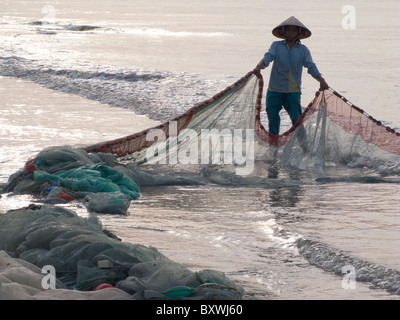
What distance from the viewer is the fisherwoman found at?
7383 mm

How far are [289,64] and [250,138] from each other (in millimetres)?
963

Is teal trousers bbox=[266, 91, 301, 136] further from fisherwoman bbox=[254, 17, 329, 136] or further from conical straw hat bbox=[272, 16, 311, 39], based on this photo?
conical straw hat bbox=[272, 16, 311, 39]

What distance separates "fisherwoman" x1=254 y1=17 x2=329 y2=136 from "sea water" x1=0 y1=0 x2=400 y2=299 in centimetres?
98

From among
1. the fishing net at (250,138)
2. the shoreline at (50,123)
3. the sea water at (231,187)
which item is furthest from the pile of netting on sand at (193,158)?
the shoreline at (50,123)

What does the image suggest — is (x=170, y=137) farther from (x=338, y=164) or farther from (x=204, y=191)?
(x=338, y=164)

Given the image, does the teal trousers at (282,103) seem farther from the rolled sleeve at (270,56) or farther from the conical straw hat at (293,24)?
the conical straw hat at (293,24)

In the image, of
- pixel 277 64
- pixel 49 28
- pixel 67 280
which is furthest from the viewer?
pixel 49 28

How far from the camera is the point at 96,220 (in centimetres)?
477

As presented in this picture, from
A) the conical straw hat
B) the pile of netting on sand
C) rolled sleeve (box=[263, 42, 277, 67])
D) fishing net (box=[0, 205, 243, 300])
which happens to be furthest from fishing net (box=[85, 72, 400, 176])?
fishing net (box=[0, 205, 243, 300])

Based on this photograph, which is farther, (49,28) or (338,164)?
(49,28)

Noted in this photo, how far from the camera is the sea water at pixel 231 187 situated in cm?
446

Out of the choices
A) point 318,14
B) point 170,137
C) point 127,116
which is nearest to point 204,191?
point 170,137

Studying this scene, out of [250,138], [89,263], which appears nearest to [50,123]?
[250,138]

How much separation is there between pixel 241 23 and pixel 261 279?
3509cm
